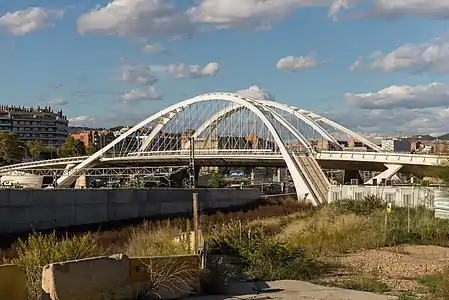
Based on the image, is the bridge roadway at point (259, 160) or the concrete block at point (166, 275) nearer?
the concrete block at point (166, 275)

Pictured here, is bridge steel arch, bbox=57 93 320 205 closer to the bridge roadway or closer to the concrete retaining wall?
the bridge roadway

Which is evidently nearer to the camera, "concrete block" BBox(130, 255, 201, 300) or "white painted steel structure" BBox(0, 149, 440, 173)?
"concrete block" BBox(130, 255, 201, 300)

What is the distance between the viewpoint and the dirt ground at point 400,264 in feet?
51.9

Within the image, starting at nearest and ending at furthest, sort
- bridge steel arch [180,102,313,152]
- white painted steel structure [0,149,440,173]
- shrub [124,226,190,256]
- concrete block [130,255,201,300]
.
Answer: concrete block [130,255,201,300] < shrub [124,226,190,256] < white painted steel structure [0,149,440,173] < bridge steel arch [180,102,313,152]

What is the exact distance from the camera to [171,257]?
13461mm

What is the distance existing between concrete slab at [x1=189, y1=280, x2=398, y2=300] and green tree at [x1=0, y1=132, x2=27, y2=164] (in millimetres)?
135243

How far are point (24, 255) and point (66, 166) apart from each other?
385 feet

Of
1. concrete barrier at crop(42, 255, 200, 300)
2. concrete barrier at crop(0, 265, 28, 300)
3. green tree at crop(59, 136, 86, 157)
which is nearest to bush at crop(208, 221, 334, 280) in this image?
concrete barrier at crop(42, 255, 200, 300)

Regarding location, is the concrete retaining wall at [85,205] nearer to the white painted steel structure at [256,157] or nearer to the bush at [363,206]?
the bush at [363,206]

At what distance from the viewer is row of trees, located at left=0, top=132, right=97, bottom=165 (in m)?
144

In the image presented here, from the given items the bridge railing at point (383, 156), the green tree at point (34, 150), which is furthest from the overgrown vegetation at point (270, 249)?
the green tree at point (34, 150)

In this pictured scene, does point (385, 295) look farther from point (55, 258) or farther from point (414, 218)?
point (414, 218)

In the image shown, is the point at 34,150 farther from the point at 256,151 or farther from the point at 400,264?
the point at 400,264

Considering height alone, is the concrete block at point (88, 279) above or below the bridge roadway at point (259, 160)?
below
